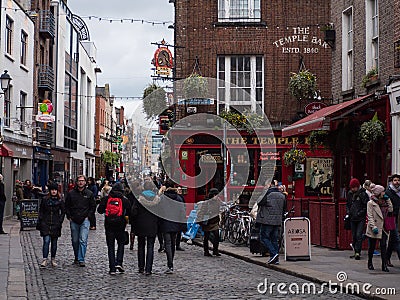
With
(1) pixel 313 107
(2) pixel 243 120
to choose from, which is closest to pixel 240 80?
(2) pixel 243 120

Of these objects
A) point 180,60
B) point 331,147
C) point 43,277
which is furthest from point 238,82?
point 43,277

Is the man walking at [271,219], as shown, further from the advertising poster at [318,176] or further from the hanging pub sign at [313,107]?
the advertising poster at [318,176]

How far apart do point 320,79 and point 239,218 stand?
43.9ft

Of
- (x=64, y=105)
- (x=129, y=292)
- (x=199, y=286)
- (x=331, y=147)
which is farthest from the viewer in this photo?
(x=64, y=105)

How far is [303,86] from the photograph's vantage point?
28.3 meters

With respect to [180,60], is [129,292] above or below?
below

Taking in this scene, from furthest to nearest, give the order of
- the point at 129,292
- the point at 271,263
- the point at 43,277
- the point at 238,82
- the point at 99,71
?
the point at 99,71 < the point at 238,82 < the point at 271,263 < the point at 43,277 < the point at 129,292

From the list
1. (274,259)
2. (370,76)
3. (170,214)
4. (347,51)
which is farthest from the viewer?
(347,51)

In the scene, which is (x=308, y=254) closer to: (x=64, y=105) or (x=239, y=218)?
(x=239, y=218)

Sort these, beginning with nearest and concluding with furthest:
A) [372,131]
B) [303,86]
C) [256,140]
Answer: [372,131], [303,86], [256,140]

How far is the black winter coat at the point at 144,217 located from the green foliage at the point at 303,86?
1564 centimetres

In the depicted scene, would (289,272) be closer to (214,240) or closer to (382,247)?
(382,247)

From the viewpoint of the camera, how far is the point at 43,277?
44.1 feet

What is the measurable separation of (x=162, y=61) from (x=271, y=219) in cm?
1770
